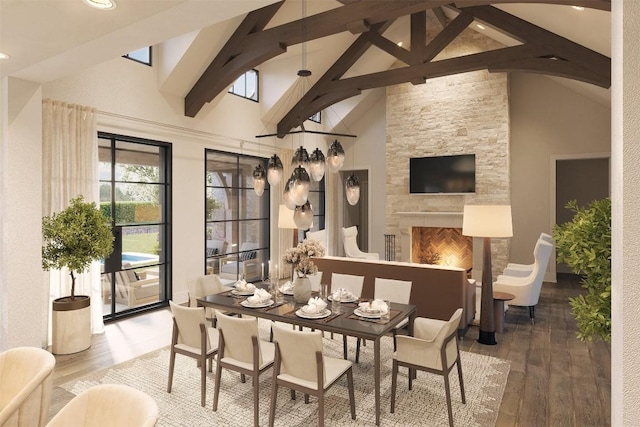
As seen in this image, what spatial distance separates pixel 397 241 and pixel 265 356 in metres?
5.84

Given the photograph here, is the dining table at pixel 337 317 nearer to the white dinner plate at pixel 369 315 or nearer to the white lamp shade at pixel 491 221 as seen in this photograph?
the white dinner plate at pixel 369 315

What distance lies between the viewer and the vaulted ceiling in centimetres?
235

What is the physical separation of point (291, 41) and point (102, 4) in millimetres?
3374

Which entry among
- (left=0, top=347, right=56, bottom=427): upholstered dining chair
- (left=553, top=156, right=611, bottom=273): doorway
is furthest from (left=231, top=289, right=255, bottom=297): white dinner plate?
(left=553, top=156, right=611, bottom=273): doorway

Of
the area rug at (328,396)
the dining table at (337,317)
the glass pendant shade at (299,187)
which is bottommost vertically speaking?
the area rug at (328,396)

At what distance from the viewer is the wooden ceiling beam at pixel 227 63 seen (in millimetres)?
5562

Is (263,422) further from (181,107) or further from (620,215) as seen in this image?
(181,107)

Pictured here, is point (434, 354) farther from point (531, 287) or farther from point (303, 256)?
Answer: point (531, 287)

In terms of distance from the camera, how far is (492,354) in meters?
3.95

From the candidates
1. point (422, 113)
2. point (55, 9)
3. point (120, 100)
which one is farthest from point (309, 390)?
point (422, 113)

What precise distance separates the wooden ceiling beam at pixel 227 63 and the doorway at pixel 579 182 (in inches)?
270

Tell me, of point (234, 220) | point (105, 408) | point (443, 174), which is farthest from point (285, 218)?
point (105, 408)

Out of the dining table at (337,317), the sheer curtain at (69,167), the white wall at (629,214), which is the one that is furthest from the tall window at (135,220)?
the white wall at (629,214)

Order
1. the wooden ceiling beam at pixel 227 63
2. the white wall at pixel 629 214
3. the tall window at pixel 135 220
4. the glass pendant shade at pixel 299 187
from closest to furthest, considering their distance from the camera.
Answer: the white wall at pixel 629 214 → the glass pendant shade at pixel 299 187 → the tall window at pixel 135 220 → the wooden ceiling beam at pixel 227 63
